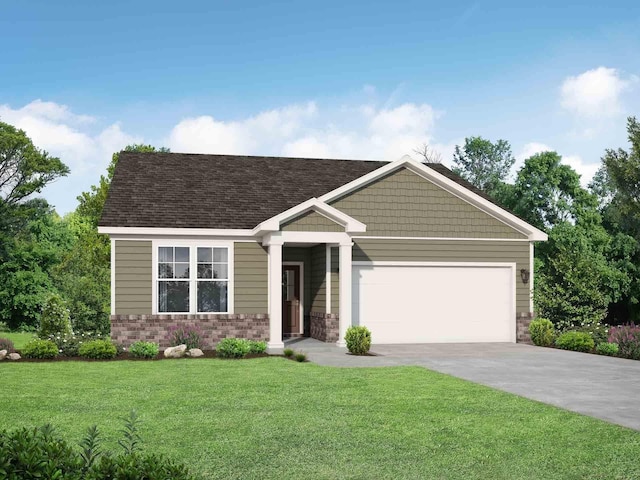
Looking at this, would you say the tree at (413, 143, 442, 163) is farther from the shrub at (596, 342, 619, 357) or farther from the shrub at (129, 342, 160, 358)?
the shrub at (129, 342, 160, 358)

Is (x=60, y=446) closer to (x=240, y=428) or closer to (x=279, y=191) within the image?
(x=240, y=428)

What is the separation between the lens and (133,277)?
19.9 metres

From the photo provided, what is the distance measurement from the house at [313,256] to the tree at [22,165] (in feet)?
47.7

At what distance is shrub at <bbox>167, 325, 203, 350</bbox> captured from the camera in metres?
19.3

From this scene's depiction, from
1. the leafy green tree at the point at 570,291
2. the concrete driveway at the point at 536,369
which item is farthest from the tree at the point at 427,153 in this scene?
the concrete driveway at the point at 536,369

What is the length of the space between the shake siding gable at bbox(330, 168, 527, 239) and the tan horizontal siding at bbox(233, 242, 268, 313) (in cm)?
283

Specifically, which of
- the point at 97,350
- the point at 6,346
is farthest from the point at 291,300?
the point at 6,346

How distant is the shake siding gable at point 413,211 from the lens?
72.0ft

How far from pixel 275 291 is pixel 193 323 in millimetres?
2415

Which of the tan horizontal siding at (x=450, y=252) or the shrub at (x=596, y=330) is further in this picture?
the tan horizontal siding at (x=450, y=252)

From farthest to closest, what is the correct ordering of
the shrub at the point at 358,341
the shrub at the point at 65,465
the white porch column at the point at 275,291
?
the white porch column at the point at 275,291, the shrub at the point at 358,341, the shrub at the point at 65,465

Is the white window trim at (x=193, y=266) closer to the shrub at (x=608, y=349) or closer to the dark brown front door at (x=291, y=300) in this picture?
the dark brown front door at (x=291, y=300)

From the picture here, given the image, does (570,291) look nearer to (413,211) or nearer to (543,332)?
(543,332)

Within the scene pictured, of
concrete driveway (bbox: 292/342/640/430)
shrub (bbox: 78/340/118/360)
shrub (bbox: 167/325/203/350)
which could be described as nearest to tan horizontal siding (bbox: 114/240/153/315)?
shrub (bbox: 167/325/203/350)
